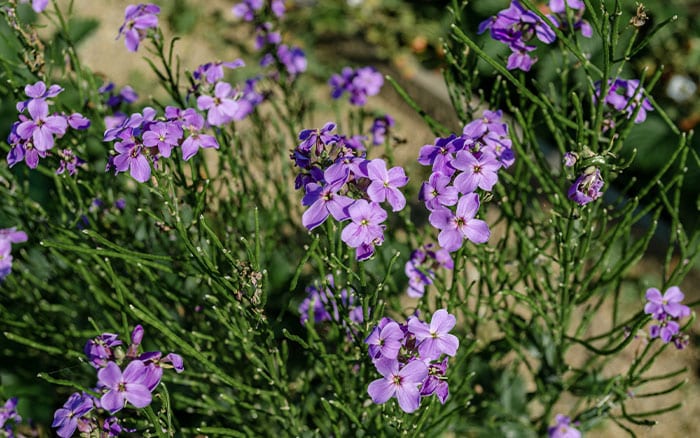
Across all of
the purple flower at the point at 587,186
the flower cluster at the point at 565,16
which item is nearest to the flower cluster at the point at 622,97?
the flower cluster at the point at 565,16

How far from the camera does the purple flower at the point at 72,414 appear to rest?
1.46m

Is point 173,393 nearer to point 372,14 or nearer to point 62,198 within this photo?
point 62,198

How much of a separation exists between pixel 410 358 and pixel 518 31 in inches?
38.3

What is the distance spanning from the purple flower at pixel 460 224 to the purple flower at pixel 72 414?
88 cm

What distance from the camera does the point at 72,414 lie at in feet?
4.89

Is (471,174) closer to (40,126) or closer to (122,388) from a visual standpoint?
(122,388)

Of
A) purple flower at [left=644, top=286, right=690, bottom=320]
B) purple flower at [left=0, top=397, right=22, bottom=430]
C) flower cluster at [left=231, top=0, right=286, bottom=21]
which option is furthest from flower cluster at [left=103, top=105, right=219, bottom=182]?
purple flower at [left=644, top=286, right=690, bottom=320]

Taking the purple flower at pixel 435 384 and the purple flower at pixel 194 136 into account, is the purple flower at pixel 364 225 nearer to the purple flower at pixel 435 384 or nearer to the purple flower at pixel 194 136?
the purple flower at pixel 435 384

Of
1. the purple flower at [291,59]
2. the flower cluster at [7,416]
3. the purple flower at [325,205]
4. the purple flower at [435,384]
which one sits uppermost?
the purple flower at [325,205]

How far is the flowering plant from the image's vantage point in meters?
Result: 1.42

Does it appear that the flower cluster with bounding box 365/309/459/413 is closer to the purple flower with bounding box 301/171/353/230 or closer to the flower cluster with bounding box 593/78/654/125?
the purple flower with bounding box 301/171/353/230

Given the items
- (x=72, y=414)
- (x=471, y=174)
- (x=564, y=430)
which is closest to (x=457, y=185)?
(x=471, y=174)

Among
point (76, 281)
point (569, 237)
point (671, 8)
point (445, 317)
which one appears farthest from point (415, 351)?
point (671, 8)

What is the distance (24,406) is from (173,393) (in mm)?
660
